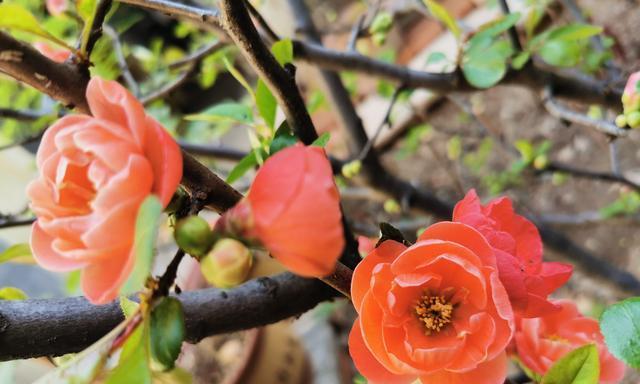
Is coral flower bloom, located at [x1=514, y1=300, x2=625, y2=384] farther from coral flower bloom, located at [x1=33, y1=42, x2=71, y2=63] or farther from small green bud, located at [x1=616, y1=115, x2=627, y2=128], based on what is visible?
coral flower bloom, located at [x1=33, y1=42, x2=71, y2=63]

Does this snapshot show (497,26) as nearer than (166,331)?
No

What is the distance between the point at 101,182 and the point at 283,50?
238mm

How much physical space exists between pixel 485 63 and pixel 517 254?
1.14ft

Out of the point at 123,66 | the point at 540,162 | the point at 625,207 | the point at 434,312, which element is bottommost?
the point at 625,207

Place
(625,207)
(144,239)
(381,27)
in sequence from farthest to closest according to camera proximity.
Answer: (625,207), (381,27), (144,239)

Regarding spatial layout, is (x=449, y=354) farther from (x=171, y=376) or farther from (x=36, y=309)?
(x=36, y=309)

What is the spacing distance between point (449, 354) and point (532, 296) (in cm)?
6

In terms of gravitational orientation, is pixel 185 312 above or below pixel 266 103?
below

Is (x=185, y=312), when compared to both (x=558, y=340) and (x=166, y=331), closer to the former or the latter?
(x=166, y=331)

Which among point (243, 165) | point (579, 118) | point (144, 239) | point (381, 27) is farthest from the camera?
point (381, 27)

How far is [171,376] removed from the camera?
0.30 metres

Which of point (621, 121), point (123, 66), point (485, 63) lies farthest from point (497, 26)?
point (123, 66)

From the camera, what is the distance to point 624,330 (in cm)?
34

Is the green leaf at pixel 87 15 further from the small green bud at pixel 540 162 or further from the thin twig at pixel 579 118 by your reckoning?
the small green bud at pixel 540 162
